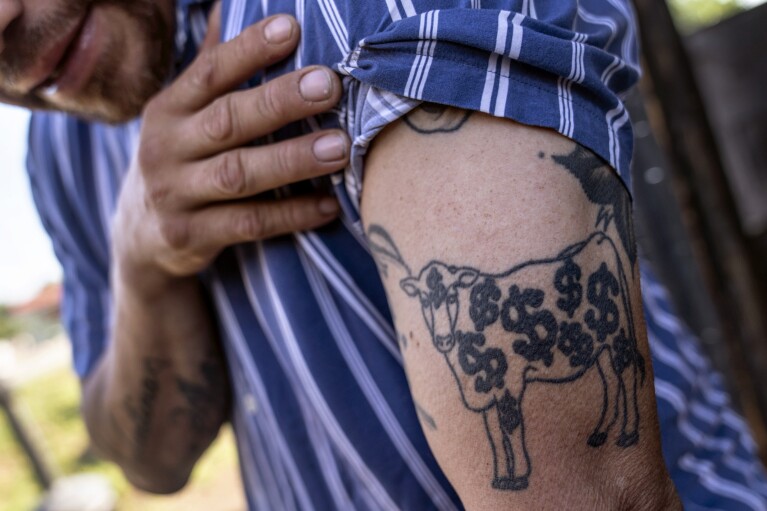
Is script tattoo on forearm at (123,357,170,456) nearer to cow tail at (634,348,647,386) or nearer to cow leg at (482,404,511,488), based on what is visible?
cow leg at (482,404,511,488)

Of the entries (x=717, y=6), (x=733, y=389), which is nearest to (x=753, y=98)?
(x=733, y=389)

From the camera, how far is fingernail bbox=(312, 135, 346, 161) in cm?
92

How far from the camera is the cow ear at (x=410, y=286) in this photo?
0.85m

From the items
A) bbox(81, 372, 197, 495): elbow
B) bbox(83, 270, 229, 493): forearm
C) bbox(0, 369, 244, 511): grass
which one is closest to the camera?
bbox(83, 270, 229, 493): forearm

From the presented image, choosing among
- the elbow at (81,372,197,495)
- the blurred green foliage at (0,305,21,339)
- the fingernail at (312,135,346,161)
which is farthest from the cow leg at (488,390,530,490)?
the blurred green foliage at (0,305,21,339)

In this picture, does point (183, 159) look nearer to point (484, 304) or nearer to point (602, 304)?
point (484, 304)

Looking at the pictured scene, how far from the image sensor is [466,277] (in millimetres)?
805

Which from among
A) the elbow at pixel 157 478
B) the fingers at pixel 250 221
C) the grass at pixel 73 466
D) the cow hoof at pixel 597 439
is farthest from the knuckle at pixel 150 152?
the grass at pixel 73 466

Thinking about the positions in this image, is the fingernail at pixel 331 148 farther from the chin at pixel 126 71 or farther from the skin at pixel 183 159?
the chin at pixel 126 71

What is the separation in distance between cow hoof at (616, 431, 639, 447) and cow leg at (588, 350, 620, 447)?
0.02 metres

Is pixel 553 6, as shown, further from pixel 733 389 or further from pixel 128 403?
pixel 733 389

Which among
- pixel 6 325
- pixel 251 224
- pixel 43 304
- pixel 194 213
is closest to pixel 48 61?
pixel 194 213

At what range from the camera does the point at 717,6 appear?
735 inches

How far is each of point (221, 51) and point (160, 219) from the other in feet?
1.10
